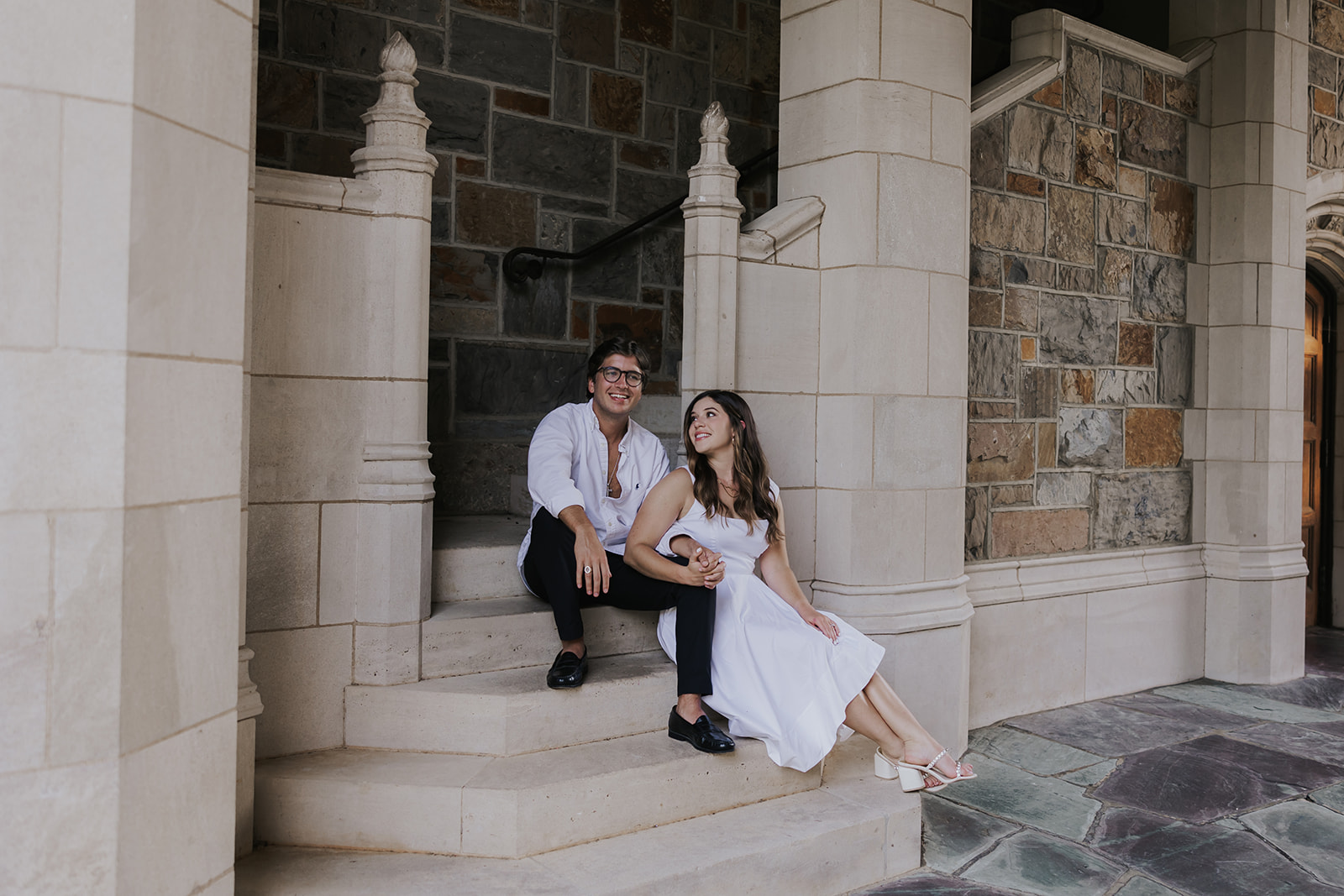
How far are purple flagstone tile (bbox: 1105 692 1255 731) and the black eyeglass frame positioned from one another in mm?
2849

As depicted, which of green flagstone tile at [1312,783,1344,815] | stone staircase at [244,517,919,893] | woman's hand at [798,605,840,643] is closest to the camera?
stone staircase at [244,517,919,893]

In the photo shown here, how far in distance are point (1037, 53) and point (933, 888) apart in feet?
11.4

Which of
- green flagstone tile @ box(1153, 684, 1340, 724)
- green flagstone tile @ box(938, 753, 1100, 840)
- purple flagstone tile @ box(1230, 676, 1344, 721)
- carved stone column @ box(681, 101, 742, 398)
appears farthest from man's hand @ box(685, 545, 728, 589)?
purple flagstone tile @ box(1230, 676, 1344, 721)

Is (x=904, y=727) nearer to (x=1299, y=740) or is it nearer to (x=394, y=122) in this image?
(x=1299, y=740)

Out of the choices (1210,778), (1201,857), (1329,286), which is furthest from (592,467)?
(1329,286)

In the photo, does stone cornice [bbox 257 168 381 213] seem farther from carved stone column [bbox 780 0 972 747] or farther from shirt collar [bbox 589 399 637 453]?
carved stone column [bbox 780 0 972 747]

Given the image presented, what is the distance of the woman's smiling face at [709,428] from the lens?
315cm

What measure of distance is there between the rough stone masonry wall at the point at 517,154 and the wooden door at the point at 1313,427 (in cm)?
391

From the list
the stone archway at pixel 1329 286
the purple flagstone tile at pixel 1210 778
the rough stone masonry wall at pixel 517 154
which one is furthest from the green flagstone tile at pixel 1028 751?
the stone archway at pixel 1329 286

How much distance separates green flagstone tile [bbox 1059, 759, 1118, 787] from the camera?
3609 mm

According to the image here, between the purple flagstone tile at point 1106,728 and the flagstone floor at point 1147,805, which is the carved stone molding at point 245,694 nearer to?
the flagstone floor at point 1147,805

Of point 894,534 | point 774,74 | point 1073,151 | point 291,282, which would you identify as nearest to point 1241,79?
point 1073,151

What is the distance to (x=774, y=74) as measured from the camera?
5.54 meters

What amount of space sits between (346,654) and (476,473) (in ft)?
5.72
